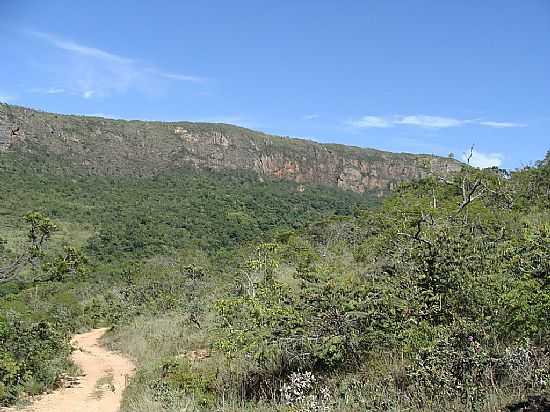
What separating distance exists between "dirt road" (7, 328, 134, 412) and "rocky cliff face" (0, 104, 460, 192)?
5669 cm

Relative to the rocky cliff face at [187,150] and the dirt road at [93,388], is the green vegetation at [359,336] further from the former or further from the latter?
the rocky cliff face at [187,150]

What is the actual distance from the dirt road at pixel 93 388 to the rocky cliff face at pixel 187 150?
56.7m

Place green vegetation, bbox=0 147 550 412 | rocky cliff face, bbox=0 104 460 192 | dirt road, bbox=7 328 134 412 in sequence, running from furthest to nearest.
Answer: rocky cliff face, bbox=0 104 460 192
dirt road, bbox=7 328 134 412
green vegetation, bbox=0 147 550 412

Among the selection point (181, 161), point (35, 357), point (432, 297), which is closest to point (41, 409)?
point (35, 357)

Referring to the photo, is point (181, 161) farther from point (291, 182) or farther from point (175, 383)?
point (175, 383)

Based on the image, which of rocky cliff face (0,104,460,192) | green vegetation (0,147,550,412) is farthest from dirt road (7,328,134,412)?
rocky cliff face (0,104,460,192)

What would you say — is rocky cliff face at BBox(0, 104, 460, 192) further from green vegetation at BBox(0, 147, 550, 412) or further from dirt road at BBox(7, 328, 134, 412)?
green vegetation at BBox(0, 147, 550, 412)

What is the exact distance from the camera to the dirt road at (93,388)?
31.2 ft

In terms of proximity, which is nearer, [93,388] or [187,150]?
[93,388]

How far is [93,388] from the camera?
1113 centimetres

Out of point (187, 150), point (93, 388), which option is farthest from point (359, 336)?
point (187, 150)

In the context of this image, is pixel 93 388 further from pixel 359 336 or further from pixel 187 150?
pixel 187 150

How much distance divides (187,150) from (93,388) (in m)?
90.6

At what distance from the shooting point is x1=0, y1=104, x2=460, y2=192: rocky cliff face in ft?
267
